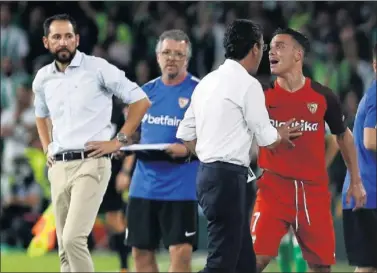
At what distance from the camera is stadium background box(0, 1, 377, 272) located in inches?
649

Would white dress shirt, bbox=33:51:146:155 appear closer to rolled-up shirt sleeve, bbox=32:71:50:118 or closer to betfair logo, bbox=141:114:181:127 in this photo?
rolled-up shirt sleeve, bbox=32:71:50:118

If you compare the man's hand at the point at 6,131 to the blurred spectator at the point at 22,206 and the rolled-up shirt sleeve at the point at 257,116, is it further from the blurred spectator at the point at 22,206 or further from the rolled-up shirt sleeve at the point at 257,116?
the rolled-up shirt sleeve at the point at 257,116

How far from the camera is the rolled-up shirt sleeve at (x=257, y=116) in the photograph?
812 cm

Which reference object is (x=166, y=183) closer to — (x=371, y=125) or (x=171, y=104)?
(x=171, y=104)

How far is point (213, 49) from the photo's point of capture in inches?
699

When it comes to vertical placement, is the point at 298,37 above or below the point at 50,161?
above

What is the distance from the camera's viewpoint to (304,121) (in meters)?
9.16

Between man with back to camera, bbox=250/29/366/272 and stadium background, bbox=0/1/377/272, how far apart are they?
605cm

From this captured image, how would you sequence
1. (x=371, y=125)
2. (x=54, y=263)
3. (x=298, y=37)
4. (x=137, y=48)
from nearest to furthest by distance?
(x=371, y=125), (x=298, y=37), (x=54, y=263), (x=137, y=48)

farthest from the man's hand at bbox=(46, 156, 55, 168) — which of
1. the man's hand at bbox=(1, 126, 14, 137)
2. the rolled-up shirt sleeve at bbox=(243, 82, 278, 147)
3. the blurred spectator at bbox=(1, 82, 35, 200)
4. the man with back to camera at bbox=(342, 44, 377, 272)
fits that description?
the man's hand at bbox=(1, 126, 14, 137)

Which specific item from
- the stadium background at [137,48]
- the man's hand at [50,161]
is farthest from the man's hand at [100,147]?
the stadium background at [137,48]

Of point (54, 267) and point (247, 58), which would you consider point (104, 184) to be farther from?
point (54, 267)

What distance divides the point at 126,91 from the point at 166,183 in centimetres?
124

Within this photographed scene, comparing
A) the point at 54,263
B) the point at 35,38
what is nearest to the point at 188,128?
the point at 54,263
